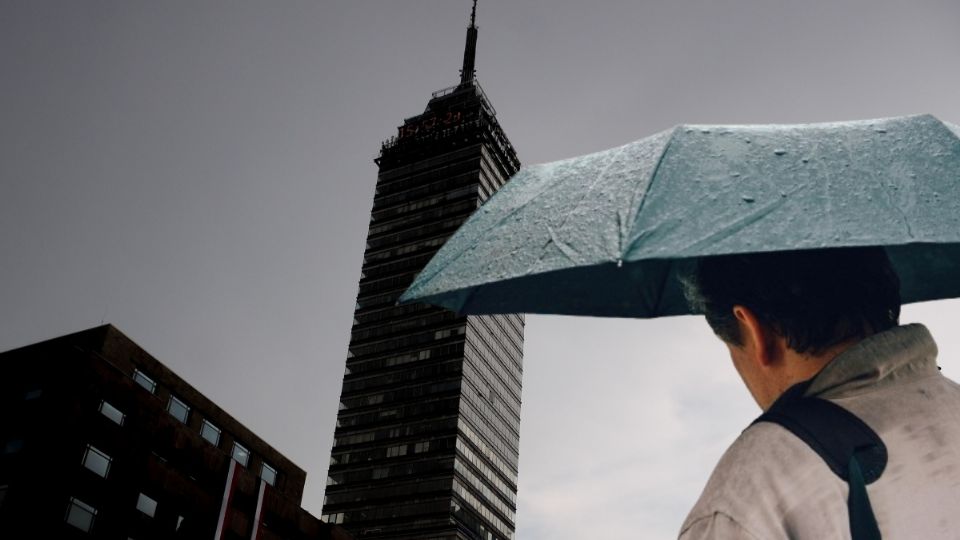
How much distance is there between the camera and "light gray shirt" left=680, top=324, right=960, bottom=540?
3574 millimetres

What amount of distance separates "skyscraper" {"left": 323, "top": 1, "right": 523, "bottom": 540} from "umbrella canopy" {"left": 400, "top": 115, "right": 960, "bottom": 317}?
8157 cm

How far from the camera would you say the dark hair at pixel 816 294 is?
4.17 m

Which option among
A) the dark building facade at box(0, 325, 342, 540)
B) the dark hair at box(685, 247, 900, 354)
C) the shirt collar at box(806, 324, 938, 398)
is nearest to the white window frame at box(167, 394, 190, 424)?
the dark building facade at box(0, 325, 342, 540)

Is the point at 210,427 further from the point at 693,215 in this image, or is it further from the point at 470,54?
the point at 470,54

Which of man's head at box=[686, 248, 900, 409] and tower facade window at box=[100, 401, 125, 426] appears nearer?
man's head at box=[686, 248, 900, 409]

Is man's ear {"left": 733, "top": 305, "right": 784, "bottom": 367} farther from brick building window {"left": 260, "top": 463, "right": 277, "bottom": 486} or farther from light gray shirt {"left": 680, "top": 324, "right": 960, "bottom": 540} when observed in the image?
brick building window {"left": 260, "top": 463, "right": 277, "bottom": 486}

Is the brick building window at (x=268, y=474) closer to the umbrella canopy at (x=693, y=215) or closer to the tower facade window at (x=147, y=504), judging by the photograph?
the tower facade window at (x=147, y=504)

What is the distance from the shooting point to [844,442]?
373cm

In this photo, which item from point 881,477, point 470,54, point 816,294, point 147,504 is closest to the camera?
point 881,477

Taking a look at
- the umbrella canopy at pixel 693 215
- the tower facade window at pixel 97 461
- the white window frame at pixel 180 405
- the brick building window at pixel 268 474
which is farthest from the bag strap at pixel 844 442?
the brick building window at pixel 268 474

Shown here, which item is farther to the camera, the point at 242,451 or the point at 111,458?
the point at 242,451

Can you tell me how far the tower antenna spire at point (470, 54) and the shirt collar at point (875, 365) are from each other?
11702 cm

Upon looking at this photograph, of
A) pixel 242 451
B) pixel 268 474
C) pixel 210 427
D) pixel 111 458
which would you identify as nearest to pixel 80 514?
pixel 111 458

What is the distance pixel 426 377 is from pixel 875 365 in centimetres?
8972
